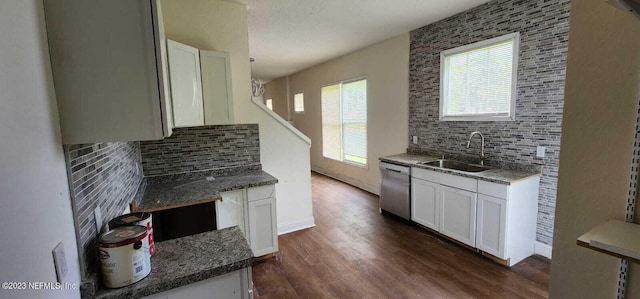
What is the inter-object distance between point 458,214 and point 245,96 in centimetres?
259

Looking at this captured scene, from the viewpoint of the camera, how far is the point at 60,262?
2.88ft

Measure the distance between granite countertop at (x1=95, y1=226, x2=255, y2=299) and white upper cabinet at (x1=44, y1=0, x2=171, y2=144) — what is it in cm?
58

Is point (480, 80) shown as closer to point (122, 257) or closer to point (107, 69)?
point (107, 69)

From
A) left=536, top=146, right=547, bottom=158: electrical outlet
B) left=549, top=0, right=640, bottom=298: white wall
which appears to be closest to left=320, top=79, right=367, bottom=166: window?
left=536, top=146, right=547, bottom=158: electrical outlet

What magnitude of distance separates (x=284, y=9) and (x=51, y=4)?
93.4 inches

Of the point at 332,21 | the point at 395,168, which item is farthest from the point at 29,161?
the point at 395,168

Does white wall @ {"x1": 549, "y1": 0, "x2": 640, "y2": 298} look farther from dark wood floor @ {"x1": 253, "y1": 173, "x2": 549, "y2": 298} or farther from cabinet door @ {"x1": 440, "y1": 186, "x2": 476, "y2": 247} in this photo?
cabinet door @ {"x1": 440, "y1": 186, "x2": 476, "y2": 247}

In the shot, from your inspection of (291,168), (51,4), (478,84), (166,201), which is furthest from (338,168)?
(51,4)

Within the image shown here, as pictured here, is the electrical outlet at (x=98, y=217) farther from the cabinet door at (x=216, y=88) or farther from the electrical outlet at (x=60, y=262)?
the cabinet door at (x=216, y=88)

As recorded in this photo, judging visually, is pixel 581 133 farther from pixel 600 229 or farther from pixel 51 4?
pixel 51 4

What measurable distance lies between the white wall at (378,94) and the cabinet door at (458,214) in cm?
136

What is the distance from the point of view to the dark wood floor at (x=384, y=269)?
2.32m

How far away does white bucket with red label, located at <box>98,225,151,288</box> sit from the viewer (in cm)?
107

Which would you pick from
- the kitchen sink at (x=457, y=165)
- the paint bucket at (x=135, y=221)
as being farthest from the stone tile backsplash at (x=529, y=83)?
the paint bucket at (x=135, y=221)
